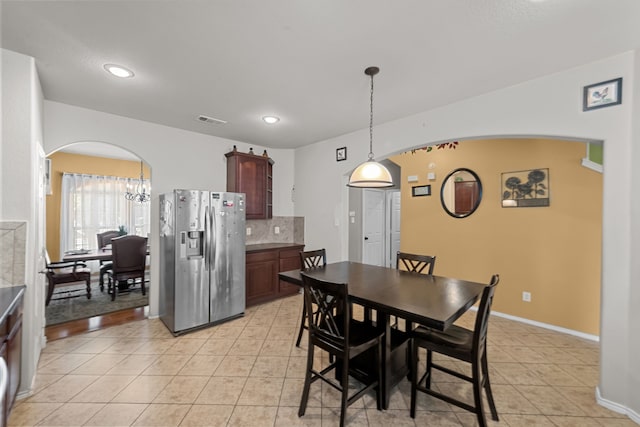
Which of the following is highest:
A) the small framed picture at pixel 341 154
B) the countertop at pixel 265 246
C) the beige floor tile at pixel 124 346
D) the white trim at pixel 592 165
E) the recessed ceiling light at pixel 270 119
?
the recessed ceiling light at pixel 270 119

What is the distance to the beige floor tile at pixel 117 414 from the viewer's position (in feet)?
6.16

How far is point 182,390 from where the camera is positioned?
7.29ft

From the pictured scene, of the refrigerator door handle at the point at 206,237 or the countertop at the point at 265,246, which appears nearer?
the refrigerator door handle at the point at 206,237

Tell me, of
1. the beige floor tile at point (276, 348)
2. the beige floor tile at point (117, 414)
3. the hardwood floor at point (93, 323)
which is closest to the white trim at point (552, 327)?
the beige floor tile at point (276, 348)

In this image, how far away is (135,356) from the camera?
107 inches

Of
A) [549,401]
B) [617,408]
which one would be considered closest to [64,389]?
[549,401]

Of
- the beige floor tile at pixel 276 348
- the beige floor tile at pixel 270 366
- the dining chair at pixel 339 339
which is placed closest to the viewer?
the dining chair at pixel 339 339

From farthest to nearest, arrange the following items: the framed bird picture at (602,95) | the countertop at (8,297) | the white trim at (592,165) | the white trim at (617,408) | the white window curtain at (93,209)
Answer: the white window curtain at (93,209) → the white trim at (592,165) → the framed bird picture at (602,95) → the white trim at (617,408) → the countertop at (8,297)

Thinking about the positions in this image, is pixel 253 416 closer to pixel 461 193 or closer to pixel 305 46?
pixel 305 46

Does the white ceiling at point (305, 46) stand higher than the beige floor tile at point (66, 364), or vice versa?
the white ceiling at point (305, 46)

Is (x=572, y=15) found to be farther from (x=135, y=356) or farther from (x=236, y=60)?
(x=135, y=356)

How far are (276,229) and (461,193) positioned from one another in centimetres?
309

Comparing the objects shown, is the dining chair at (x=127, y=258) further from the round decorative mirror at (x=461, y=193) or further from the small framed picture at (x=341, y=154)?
the round decorative mirror at (x=461, y=193)

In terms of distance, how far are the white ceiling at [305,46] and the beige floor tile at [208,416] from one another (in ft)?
8.73
